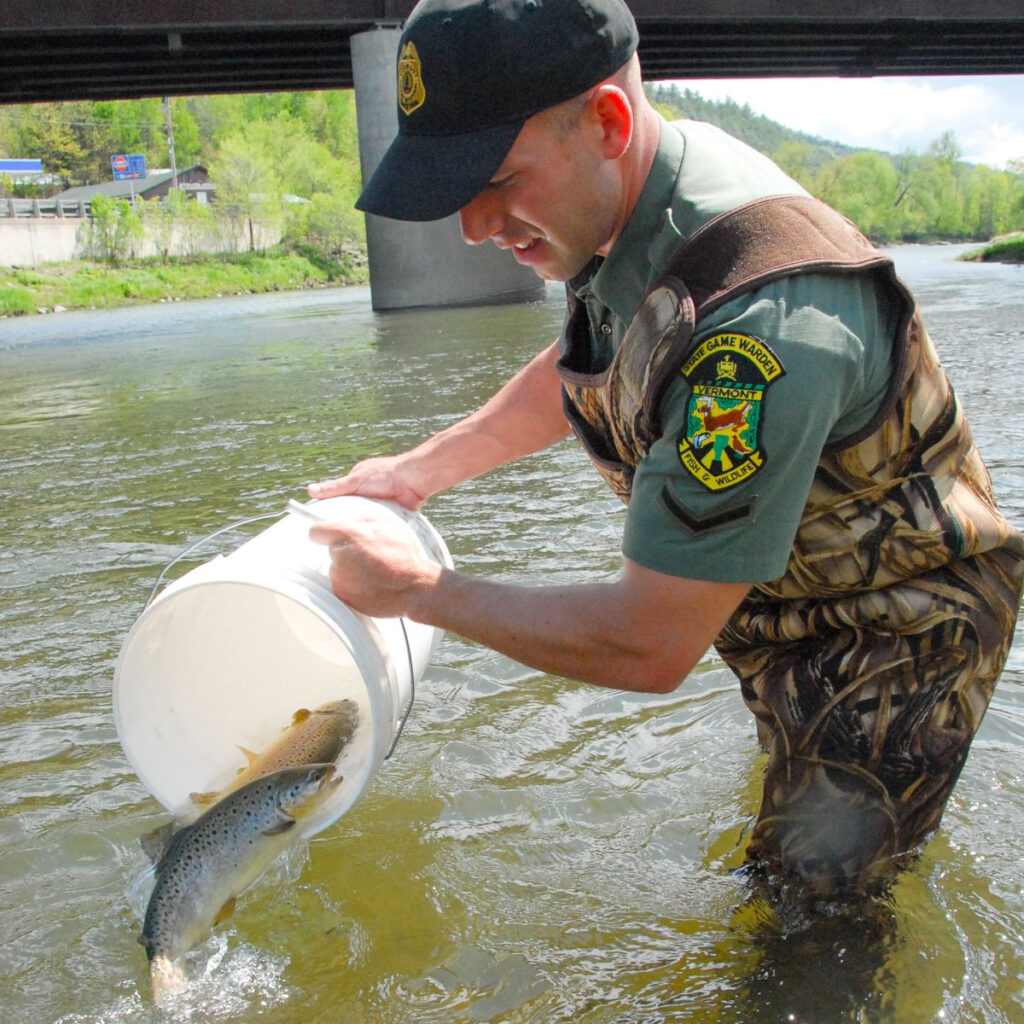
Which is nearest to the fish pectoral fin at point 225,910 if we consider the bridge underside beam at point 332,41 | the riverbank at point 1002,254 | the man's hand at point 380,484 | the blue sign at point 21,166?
the man's hand at point 380,484

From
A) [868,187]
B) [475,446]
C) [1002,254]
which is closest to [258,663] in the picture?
[475,446]

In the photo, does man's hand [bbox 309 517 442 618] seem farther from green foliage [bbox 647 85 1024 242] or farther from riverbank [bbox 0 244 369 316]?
green foliage [bbox 647 85 1024 242]

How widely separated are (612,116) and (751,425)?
25.4 inches

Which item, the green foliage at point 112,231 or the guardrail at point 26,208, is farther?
the guardrail at point 26,208

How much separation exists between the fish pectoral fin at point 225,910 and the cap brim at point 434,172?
1.55 meters

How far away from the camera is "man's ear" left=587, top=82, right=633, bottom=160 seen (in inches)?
81.7

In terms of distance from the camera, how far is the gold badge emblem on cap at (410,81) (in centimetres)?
212

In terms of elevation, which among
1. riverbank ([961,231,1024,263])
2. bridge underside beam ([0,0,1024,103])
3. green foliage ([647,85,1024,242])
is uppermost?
bridge underside beam ([0,0,1024,103])

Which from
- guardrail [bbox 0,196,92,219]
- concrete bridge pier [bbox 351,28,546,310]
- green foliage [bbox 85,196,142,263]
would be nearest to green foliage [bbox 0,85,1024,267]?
green foliage [bbox 85,196,142,263]

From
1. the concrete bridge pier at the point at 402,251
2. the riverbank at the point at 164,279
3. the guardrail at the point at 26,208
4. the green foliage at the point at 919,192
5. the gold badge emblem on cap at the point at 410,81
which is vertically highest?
the gold badge emblem on cap at the point at 410,81

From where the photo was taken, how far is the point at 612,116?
2.11 meters

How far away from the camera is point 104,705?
423cm

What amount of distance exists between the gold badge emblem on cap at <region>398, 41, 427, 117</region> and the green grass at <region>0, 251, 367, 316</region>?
40705 mm

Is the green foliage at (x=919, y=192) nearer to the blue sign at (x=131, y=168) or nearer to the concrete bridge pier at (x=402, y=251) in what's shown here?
the blue sign at (x=131, y=168)
